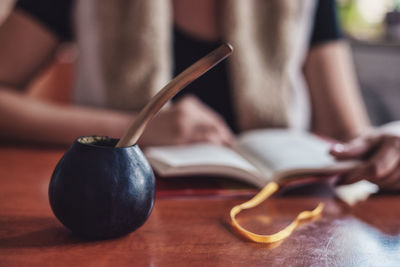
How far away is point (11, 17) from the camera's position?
→ 91cm

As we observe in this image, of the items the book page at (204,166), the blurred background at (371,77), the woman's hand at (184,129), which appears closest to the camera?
the book page at (204,166)

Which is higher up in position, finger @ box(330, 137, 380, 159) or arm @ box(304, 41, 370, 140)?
finger @ box(330, 137, 380, 159)

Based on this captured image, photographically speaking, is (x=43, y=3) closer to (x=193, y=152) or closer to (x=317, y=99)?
(x=193, y=152)

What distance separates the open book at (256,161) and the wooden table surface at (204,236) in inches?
1.5

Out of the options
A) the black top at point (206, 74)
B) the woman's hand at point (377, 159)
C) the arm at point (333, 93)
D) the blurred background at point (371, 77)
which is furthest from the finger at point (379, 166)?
the blurred background at point (371, 77)

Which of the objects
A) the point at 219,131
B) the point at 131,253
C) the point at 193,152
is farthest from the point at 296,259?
the point at 219,131

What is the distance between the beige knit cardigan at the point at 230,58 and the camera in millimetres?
998

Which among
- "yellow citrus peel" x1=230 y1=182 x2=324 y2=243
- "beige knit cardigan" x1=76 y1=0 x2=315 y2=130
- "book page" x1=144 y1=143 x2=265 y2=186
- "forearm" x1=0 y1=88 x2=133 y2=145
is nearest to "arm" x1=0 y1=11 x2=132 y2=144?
"forearm" x1=0 y1=88 x2=133 y2=145

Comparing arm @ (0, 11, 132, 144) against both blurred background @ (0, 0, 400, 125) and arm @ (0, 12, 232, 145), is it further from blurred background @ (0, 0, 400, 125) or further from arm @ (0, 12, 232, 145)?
blurred background @ (0, 0, 400, 125)

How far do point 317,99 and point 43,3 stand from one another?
72cm

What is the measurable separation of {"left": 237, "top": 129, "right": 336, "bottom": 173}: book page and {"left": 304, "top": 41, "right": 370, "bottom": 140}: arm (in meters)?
0.29

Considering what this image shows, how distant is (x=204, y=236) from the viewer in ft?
1.42

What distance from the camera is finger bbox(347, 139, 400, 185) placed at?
1.94 feet

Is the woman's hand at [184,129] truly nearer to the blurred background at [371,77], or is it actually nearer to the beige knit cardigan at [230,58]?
the beige knit cardigan at [230,58]
